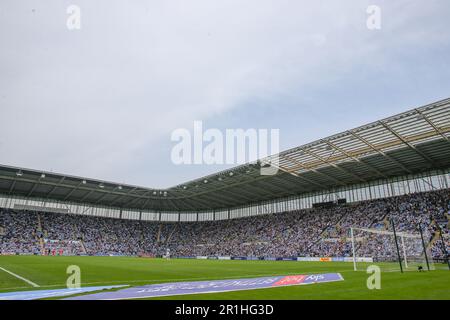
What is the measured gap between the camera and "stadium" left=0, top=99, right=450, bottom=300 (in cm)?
2916

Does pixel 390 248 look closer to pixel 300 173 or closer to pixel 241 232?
pixel 300 173

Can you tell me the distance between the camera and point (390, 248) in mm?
33156

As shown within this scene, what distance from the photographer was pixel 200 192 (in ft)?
204

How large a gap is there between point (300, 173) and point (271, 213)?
65.6 ft

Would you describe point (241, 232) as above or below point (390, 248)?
above

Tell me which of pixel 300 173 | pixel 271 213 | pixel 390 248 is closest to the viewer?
pixel 390 248

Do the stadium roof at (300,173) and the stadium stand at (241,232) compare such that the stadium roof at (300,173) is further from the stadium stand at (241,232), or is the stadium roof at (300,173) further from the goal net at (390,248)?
the goal net at (390,248)

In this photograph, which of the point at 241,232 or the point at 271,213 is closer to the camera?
the point at 271,213

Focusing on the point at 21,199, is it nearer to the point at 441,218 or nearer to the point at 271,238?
the point at 271,238

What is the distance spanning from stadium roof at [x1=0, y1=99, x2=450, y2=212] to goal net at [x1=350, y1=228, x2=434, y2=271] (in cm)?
953

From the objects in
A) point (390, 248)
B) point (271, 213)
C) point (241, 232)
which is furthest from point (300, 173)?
point (241, 232)

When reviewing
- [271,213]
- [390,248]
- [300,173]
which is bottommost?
[390,248]

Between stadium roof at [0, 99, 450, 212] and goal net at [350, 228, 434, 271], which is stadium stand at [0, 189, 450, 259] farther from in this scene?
stadium roof at [0, 99, 450, 212]
